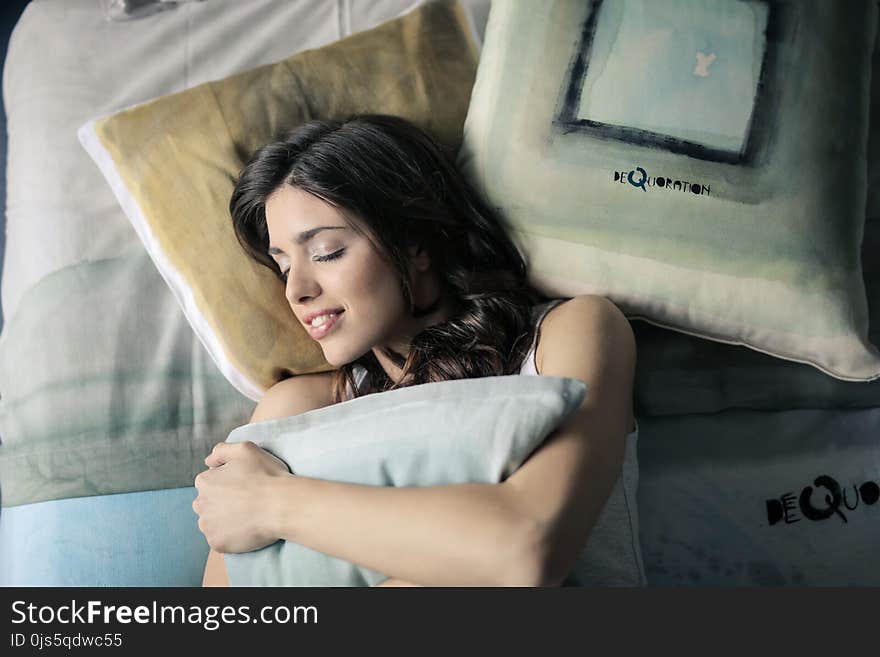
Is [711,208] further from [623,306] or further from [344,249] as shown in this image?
[344,249]

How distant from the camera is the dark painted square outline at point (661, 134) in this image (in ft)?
3.65

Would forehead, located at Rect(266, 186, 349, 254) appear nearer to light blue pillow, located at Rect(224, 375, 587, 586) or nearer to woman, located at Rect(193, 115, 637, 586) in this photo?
woman, located at Rect(193, 115, 637, 586)

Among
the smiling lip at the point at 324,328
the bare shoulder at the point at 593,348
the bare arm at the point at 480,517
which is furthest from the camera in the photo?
the smiling lip at the point at 324,328

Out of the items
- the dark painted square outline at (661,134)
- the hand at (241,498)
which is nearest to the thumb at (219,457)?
the hand at (241,498)

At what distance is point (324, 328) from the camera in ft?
3.48

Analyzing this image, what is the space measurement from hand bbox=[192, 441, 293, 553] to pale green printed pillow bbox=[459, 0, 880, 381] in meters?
0.44

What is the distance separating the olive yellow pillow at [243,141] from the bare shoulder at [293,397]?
0.02m

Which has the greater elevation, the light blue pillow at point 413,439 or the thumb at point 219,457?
the light blue pillow at point 413,439

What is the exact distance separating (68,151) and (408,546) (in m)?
0.80

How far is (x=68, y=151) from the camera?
1.25 meters

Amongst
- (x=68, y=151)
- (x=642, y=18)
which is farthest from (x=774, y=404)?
(x=68, y=151)

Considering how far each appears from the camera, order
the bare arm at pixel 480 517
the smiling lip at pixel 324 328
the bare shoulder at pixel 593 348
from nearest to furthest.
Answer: the bare arm at pixel 480 517, the bare shoulder at pixel 593 348, the smiling lip at pixel 324 328

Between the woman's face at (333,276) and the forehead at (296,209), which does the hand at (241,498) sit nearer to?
the woman's face at (333,276)

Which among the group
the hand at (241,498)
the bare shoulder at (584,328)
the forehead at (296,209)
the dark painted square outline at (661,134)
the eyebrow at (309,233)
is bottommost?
the hand at (241,498)
